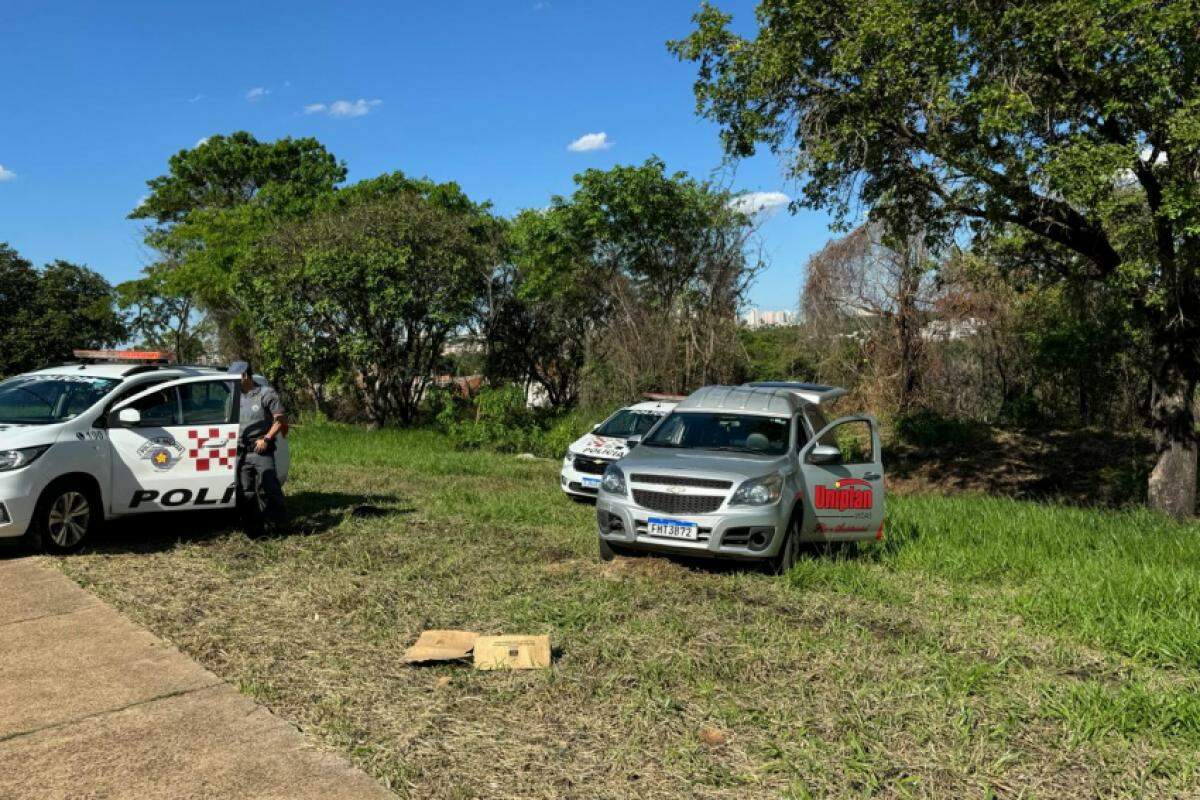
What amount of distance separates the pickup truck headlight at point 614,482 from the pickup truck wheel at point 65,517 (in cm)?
459

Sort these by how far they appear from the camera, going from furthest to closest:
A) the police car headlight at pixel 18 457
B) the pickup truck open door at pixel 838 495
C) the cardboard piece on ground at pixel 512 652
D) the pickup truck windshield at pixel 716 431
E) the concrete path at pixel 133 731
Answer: the pickup truck windshield at pixel 716 431 → the pickup truck open door at pixel 838 495 → the police car headlight at pixel 18 457 → the cardboard piece on ground at pixel 512 652 → the concrete path at pixel 133 731

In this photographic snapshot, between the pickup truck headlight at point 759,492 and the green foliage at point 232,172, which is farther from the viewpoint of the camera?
the green foliage at point 232,172

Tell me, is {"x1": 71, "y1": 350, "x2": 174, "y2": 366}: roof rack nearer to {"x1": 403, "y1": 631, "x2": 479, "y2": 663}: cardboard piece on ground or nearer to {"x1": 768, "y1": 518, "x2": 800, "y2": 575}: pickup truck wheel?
{"x1": 403, "y1": 631, "x2": 479, "y2": 663}: cardboard piece on ground

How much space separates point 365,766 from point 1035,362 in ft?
64.4

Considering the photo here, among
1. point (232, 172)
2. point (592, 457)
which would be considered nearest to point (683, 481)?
point (592, 457)

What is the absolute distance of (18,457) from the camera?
24.7 feet

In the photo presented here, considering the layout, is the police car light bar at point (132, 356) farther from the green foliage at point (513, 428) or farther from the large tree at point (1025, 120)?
the green foliage at point (513, 428)

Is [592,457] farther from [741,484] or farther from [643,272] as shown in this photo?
[643,272]

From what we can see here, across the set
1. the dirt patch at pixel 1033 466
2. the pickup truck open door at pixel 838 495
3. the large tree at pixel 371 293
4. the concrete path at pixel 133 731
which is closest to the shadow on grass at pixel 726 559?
the pickup truck open door at pixel 838 495

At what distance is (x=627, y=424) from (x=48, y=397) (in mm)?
7665

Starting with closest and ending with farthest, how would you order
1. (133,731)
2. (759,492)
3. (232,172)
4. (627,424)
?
(133,731), (759,492), (627,424), (232,172)

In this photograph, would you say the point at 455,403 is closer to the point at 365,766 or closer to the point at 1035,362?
the point at 1035,362

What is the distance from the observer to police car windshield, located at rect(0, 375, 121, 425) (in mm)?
8211

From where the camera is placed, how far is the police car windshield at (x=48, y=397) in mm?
8211
